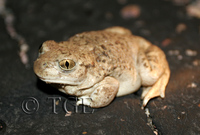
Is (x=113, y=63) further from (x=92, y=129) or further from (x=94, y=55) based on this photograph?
(x=92, y=129)

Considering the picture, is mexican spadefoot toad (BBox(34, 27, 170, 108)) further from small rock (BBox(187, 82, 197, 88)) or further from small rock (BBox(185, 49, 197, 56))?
small rock (BBox(185, 49, 197, 56))

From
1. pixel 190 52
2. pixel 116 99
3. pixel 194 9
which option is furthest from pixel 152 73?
pixel 194 9

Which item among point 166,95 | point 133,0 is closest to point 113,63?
point 166,95

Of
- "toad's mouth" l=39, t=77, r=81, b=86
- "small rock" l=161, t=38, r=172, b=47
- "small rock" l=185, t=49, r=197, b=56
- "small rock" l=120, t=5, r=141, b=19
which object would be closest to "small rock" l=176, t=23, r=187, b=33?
"small rock" l=161, t=38, r=172, b=47

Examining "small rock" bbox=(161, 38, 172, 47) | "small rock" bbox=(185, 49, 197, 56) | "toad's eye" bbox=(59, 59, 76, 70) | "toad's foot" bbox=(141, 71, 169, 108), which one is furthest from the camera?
"small rock" bbox=(161, 38, 172, 47)

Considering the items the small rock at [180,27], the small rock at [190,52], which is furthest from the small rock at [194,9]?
the small rock at [190,52]

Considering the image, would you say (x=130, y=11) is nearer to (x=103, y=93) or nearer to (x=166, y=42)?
(x=166, y=42)

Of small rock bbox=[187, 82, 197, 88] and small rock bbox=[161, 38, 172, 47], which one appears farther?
small rock bbox=[161, 38, 172, 47]
